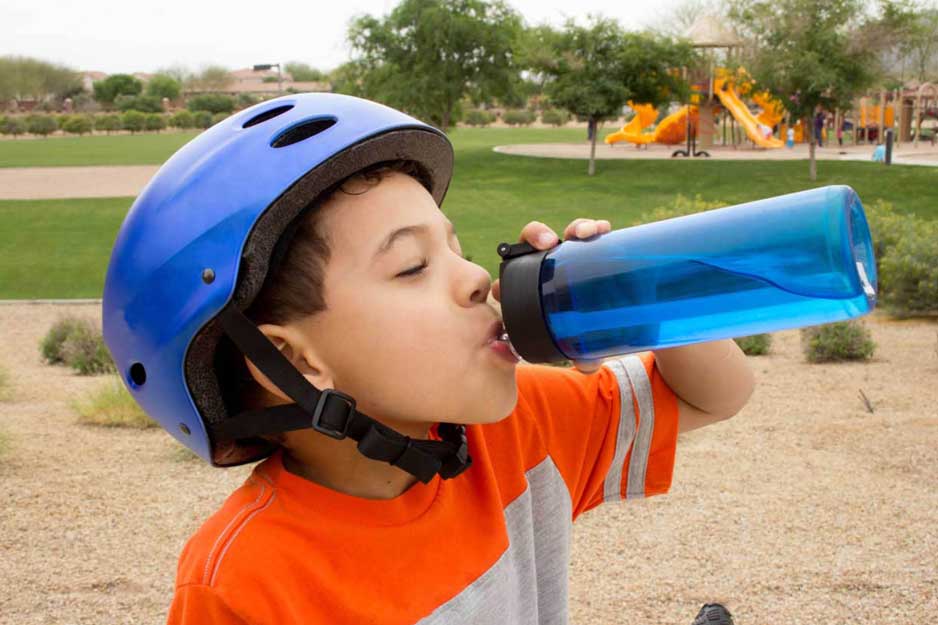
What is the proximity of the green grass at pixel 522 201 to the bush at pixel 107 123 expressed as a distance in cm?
3623

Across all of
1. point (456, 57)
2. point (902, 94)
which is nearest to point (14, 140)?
point (456, 57)

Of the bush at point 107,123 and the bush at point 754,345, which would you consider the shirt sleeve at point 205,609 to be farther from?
the bush at point 107,123

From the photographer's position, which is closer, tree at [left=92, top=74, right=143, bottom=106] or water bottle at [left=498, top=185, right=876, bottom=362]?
water bottle at [left=498, top=185, right=876, bottom=362]

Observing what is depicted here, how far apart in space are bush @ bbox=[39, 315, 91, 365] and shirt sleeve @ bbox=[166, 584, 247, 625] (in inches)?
308

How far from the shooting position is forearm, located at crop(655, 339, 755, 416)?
2.28 metres

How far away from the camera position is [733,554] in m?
4.27

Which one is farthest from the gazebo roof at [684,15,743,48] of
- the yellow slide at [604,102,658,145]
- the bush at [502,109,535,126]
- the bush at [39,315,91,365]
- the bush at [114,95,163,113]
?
the bush at [114,95,163,113]

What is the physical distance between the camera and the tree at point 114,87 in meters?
100

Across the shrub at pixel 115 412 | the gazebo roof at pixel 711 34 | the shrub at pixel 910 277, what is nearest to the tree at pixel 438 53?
the gazebo roof at pixel 711 34

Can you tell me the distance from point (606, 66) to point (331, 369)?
98.2ft

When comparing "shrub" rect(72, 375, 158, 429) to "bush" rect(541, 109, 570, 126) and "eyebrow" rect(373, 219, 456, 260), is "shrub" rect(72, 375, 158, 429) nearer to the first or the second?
"eyebrow" rect(373, 219, 456, 260)

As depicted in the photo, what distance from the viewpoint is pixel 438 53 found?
39.1m

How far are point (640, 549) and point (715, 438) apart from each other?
1.59 metres

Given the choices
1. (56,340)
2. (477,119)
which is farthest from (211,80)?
(56,340)
